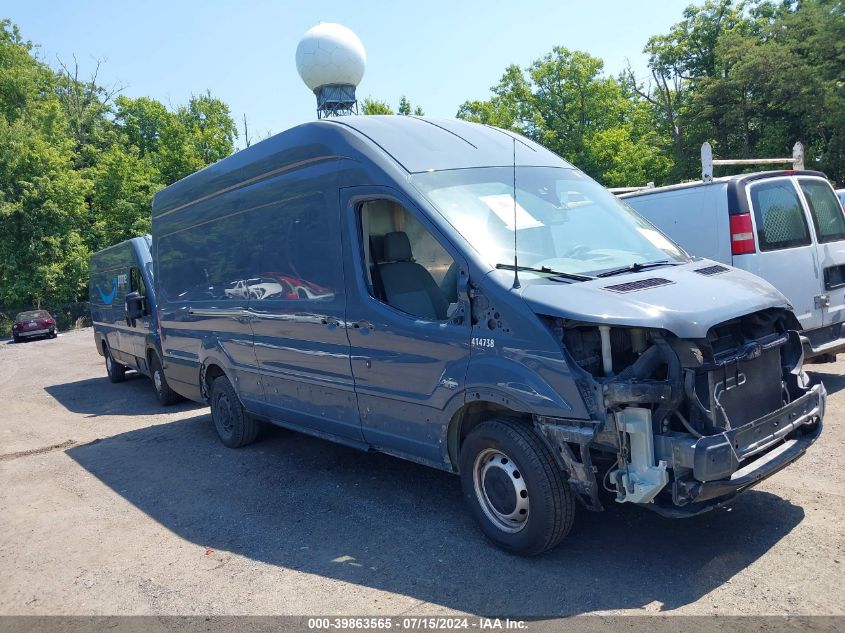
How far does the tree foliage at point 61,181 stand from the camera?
3791cm

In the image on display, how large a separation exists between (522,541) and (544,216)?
2.17 m

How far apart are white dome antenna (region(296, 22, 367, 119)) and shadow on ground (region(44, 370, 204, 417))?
18.2m

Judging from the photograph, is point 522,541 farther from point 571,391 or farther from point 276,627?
point 276,627

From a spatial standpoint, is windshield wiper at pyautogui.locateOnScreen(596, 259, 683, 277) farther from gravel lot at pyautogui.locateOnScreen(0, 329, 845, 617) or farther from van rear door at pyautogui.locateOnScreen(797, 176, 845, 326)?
van rear door at pyautogui.locateOnScreen(797, 176, 845, 326)

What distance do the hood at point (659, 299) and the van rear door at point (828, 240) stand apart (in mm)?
3513

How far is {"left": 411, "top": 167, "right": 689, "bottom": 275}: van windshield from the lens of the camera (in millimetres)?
4523

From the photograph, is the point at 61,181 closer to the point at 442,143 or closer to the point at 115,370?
the point at 115,370

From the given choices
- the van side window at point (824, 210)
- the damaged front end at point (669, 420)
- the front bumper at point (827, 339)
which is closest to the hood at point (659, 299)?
the damaged front end at point (669, 420)

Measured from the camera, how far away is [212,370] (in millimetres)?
8078

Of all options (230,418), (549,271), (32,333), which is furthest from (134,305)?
(32,333)

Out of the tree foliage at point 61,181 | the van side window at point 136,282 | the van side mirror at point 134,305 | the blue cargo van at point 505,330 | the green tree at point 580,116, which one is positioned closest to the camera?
the blue cargo van at point 505,330

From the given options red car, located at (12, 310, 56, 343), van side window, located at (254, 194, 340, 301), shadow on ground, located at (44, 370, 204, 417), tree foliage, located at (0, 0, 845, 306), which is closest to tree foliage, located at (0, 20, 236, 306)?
tree foliage, located at (0, 0, 845, 306)

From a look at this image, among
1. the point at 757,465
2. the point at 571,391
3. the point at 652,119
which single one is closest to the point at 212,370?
the point at 571,391

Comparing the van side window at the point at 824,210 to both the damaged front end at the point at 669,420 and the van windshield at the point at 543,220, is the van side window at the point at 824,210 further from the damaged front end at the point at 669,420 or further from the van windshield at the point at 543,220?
the damaged front end at the point at 669,420
